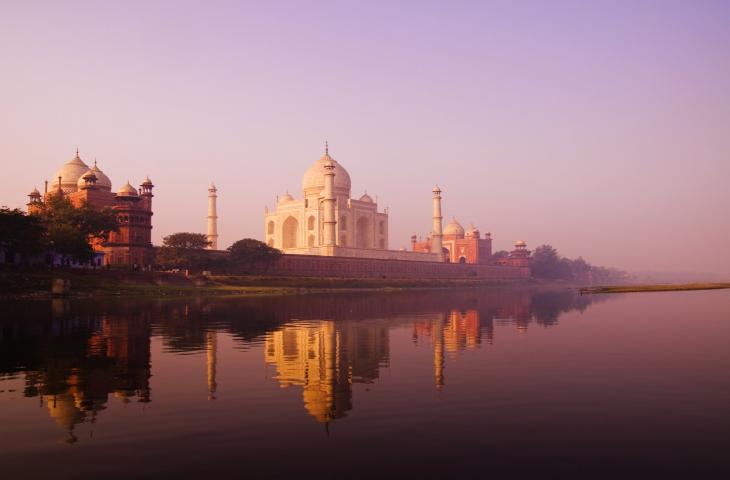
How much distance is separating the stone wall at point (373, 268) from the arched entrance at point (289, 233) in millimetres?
14297

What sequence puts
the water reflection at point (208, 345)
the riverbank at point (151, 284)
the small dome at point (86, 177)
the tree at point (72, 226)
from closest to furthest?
the water reflection at point (208, 345)
the riverbank at point (151, 284)
the tree at point (72, 226)
the small dome at point (86, 177)

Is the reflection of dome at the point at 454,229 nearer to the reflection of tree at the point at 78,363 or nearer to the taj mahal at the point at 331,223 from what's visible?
the taj mahal at the point at 331,223

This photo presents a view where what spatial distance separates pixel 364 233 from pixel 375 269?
11.2m

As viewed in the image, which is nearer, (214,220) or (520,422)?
(520,422)

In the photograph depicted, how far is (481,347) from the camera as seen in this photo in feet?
54.2

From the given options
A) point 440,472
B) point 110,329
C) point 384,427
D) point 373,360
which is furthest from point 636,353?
point 110,329

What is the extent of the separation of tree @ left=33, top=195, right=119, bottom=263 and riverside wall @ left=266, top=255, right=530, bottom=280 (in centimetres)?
1894

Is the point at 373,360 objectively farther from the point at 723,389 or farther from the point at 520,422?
the point at 723,389

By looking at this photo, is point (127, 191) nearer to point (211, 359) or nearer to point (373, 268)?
point (373, 268)

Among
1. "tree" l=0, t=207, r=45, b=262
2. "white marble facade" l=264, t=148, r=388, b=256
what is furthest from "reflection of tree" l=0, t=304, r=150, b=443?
"white marble facade" l=264, t=148, r=388, b=256

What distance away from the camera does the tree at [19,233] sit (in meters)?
41.9

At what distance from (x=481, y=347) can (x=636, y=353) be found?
398cm

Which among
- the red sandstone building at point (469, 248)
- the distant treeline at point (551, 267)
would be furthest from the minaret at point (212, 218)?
the distant treeline at point (551, 267)

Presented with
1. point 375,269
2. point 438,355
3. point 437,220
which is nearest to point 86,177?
point 375,269
